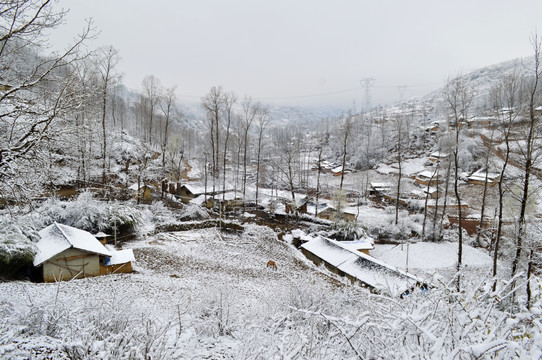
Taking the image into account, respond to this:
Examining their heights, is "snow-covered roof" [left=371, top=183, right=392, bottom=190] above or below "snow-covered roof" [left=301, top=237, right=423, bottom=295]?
above

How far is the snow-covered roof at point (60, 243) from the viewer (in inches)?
456

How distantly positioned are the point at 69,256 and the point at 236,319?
9.92m

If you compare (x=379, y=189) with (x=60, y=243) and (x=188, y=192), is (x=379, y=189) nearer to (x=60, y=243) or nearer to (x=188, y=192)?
(x=188, y=192)

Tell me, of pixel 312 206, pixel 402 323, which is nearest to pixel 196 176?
pixel 312 206

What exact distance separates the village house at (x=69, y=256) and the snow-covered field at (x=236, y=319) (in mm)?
1472

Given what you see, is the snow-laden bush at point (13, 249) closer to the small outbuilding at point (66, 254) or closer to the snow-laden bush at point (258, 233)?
the small outbuilding at point (66, 254)

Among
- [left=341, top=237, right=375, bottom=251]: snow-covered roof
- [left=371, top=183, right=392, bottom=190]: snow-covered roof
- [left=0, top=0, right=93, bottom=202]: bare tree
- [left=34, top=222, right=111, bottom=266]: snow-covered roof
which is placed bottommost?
[left=341, top=237, right=375, bottom=251]: snow-covered roof

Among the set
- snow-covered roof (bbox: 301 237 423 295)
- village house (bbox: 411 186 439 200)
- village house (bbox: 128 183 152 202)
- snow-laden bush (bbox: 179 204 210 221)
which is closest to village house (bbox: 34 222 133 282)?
snow-laden bush (bbox: 179 204 210 221)

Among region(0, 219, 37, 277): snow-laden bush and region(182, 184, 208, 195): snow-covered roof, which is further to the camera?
region(182, 184, 208, 195): snow-covered roof

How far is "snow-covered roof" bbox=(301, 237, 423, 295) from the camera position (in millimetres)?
13749

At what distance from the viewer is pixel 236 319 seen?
249 inches

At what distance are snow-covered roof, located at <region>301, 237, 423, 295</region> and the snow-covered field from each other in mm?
1201

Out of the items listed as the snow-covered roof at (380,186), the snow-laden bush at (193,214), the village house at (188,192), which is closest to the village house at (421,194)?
the snow-covered roof at (380,186)

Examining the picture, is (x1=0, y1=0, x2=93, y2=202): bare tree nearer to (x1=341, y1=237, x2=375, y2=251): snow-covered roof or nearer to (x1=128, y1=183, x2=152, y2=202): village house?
(x1=341, y1=237, x2=375, y2=251): snow-covered roof
